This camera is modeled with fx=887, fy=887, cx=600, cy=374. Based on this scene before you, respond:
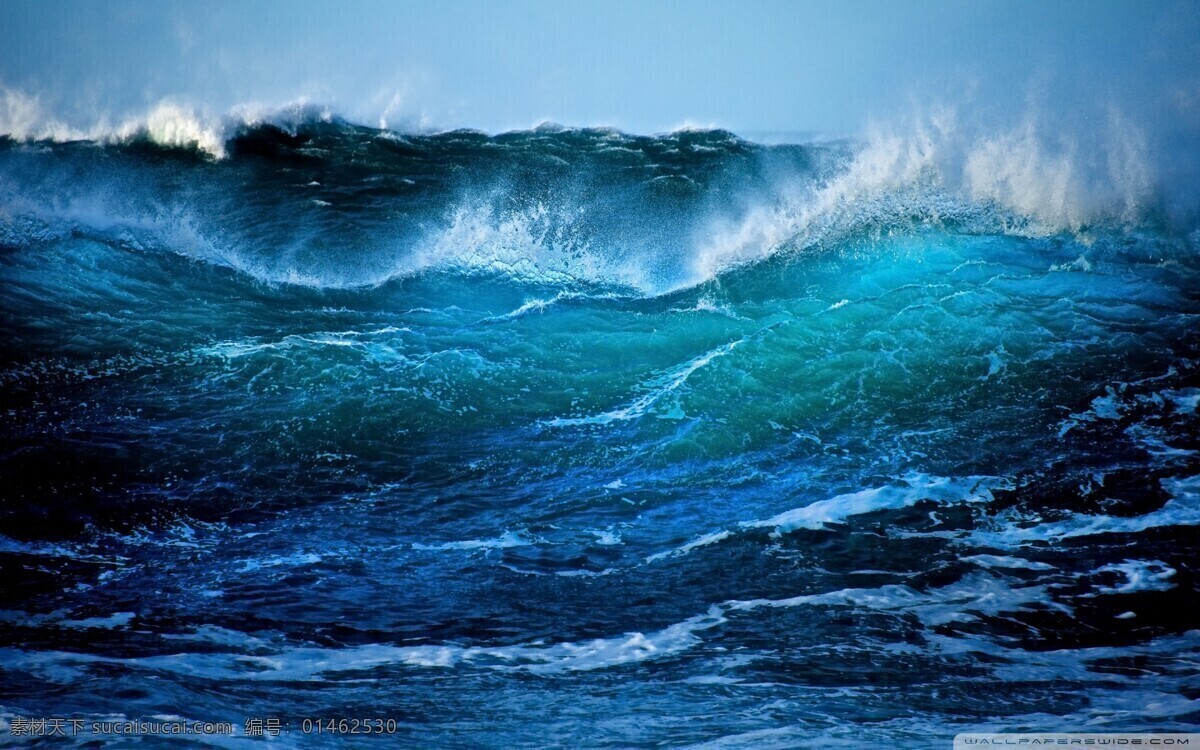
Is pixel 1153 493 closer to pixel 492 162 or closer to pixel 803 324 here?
pixel 803 324

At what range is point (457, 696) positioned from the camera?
443cm

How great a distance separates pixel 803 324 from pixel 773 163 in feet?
12.6

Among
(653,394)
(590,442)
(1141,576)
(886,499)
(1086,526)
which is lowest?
(1141,576)

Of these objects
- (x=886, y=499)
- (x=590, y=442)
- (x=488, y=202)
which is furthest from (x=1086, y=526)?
(x=488, y=202)

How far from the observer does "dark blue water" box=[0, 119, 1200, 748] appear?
14.9 feet

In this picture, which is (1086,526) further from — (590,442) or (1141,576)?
(590,442)

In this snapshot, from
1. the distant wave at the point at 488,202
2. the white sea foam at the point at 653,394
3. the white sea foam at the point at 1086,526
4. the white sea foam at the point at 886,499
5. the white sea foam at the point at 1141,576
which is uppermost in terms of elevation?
the distant wave at the point at 488,202

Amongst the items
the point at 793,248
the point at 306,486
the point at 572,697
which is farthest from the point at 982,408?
the point at 306,486

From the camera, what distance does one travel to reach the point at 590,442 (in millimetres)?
7746

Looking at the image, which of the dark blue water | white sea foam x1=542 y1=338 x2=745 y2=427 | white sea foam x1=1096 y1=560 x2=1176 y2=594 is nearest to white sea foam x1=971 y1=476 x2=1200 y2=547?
the dark blue water

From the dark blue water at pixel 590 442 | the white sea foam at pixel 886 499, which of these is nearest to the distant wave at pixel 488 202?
the dark blue water at pixel 590 442

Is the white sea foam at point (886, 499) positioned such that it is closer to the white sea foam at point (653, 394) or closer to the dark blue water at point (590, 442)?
the dark blue water at point (590, 442)

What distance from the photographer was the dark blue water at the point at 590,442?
4.55 m

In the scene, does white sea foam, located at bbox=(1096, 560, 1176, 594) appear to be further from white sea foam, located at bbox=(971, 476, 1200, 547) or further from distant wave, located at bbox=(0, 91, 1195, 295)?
distant wave, located at bbox=(0, 91, 1195, 295)
